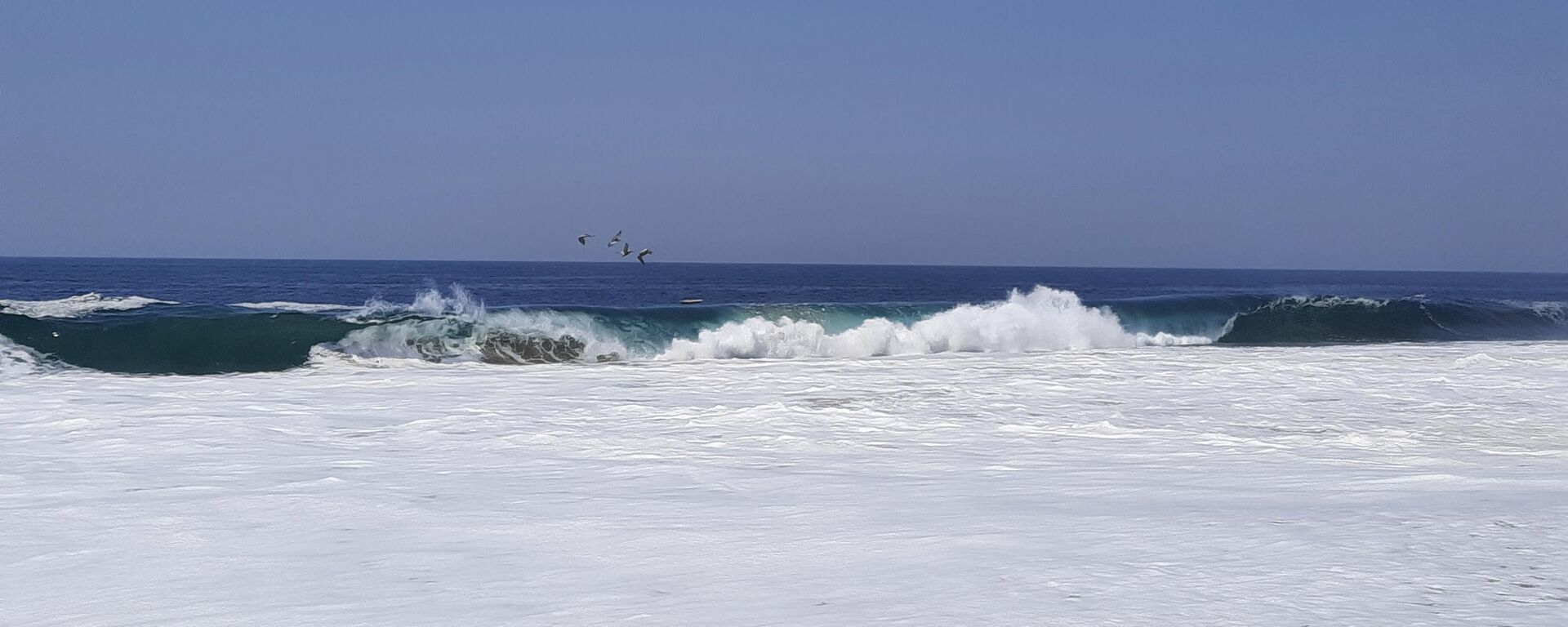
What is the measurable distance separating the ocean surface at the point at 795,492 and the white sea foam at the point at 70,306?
275cm

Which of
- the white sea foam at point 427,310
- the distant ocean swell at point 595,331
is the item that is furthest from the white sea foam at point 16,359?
the white sea foam at point 427,310

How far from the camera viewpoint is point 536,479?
668 centimetres

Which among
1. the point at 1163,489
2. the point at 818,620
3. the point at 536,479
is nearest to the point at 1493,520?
the point at 1163,489

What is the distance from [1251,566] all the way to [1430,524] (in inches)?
48.8

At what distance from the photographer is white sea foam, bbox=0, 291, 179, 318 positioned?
60.4 ft

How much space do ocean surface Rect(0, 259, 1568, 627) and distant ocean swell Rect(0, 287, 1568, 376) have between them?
1.22 metres

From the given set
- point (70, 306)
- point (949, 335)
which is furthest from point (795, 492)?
point (70, 306)

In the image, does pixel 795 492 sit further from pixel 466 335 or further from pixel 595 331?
pixel 595 331

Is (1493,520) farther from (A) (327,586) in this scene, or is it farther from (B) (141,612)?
(B) (141,612)

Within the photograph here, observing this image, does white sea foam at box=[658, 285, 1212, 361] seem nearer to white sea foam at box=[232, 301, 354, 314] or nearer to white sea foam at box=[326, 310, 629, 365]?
white sea foam at box=[326, 310, 629, 365]

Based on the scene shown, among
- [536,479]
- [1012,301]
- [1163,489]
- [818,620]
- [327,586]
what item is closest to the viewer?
[818,620]

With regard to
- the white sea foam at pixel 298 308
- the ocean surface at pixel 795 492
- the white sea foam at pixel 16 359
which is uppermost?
the white sea foam at pixel 298 308

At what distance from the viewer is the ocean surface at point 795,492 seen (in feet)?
13.3

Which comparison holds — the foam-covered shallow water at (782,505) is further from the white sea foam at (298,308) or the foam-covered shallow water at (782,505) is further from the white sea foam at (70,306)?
the white sea foam at (298,308)
